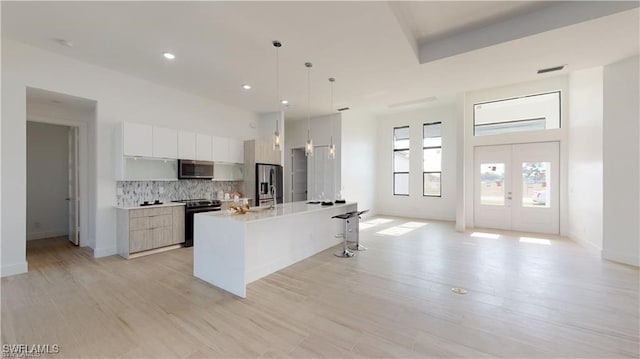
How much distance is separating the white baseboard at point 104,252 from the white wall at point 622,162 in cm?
838

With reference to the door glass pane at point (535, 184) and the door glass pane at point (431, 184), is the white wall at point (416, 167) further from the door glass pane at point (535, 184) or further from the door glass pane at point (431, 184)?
the door glass pane at point (535, 184)

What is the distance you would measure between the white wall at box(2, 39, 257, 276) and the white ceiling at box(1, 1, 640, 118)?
28 cm

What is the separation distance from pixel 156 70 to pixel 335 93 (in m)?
3.45

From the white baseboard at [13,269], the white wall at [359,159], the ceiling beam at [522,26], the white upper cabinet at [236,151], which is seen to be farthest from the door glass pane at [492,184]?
the white baseboard at [13,269]

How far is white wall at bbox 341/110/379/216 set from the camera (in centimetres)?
809

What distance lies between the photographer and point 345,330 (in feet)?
7.88

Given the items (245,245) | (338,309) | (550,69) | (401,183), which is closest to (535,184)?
(550,69)

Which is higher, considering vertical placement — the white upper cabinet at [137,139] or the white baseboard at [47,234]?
the white upper cabinet at [137,139]

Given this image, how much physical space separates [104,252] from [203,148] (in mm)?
2571

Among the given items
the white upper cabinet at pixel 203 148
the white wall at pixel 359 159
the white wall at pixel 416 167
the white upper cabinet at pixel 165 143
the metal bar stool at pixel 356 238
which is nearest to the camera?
the white upper cabinet at pixel 165 143

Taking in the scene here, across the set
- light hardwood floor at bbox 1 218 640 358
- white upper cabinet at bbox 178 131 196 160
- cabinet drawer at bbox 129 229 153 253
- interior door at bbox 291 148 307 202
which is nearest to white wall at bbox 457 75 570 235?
light hardwood floor at bbox 1 218 640 358

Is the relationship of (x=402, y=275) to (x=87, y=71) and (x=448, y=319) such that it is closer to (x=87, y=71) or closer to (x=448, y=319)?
(x=448, y=319)

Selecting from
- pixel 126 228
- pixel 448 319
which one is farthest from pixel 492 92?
pixel 126 228

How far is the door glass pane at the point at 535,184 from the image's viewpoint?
6.46m
